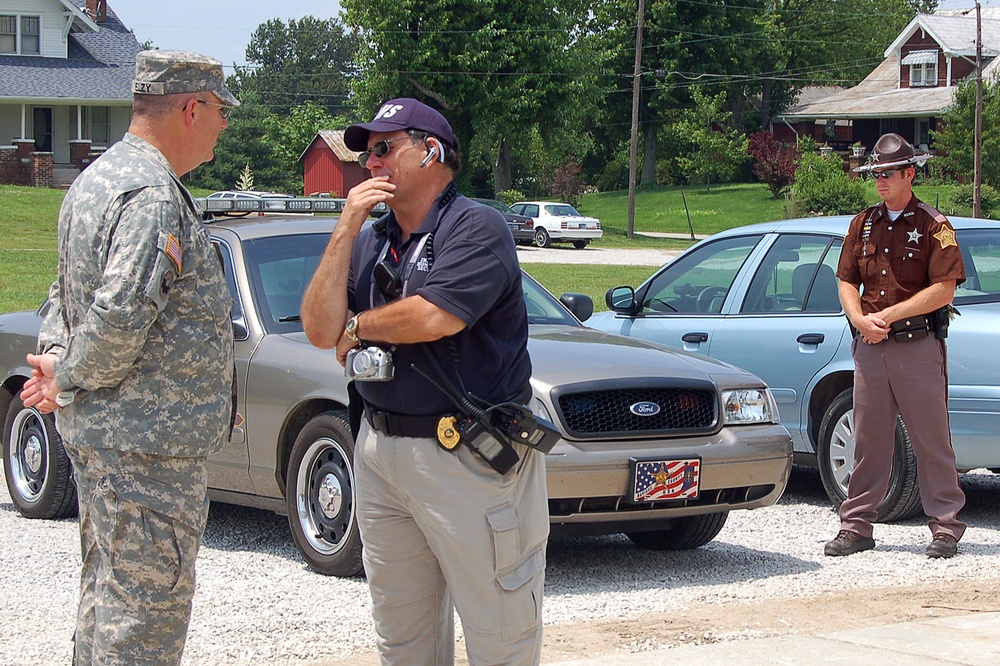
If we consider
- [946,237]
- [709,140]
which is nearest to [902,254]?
[946,237]

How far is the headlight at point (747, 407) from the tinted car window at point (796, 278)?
163cm

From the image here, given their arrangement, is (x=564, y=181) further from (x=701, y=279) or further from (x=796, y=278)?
(x=796, y=278)

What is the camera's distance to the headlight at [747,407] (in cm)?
634

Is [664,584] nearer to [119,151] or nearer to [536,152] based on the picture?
[119,151]

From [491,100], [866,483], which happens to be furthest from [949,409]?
[491,100]

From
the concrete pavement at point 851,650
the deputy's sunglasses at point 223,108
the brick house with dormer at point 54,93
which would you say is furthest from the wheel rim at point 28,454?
the brick house with dormer at point 54,93

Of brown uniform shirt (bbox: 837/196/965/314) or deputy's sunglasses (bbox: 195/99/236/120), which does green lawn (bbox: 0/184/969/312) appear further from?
deputy's sunglasses (bbox: 195/99/236/120)

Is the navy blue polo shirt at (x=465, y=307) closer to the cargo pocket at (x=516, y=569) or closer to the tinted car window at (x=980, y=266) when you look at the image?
the cargo pocket at (x=516, y=569)

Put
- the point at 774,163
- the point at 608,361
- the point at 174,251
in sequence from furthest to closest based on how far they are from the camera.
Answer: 1. the point at 774,163
2. the point at 608,361
3. the point at 174,251

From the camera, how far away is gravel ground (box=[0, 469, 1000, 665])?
5094mm

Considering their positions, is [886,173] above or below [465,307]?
above

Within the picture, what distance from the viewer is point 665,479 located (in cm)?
590

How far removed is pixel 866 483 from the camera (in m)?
6.85

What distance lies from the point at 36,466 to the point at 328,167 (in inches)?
2124
